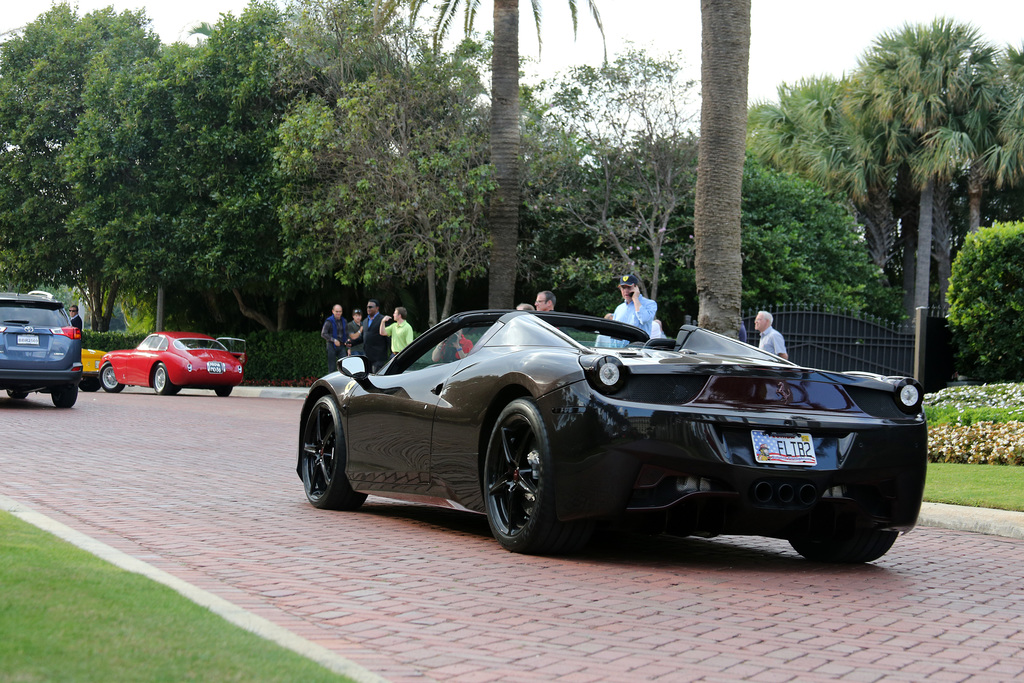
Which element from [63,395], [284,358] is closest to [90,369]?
[284,358]

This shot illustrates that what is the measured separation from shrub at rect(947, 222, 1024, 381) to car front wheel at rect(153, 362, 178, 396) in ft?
52.5

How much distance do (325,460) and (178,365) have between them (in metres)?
17.8

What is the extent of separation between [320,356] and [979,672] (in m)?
28.2

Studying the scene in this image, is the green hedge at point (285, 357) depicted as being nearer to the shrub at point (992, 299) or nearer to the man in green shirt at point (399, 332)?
the man in green shirt at point (399, 332)

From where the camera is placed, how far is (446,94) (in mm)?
26469

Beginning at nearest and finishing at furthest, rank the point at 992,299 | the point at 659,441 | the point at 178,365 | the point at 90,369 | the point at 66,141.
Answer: the point at 659,441, the point at 992,299, the point at 178,365, the point at 90,369, the point at 66,141

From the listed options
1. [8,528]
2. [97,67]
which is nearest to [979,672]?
[8,528]

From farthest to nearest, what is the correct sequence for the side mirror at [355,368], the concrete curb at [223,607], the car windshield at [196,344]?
the car windshield at [196,344], the side mirror at [355,368], the concrete curb at [223,607]

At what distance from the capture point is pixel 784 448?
5609mm

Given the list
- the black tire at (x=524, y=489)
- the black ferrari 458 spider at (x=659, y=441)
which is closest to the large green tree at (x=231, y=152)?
the black ferrari 458 spider at (x=659, y=441)

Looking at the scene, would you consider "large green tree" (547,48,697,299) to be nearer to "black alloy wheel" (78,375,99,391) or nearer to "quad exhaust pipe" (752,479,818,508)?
"black alloy wheel" (78,375,99,391)

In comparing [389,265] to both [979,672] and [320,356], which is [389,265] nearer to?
[320,356]

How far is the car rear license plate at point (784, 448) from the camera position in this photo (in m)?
5.57

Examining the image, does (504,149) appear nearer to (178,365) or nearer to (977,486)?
(178,365)
